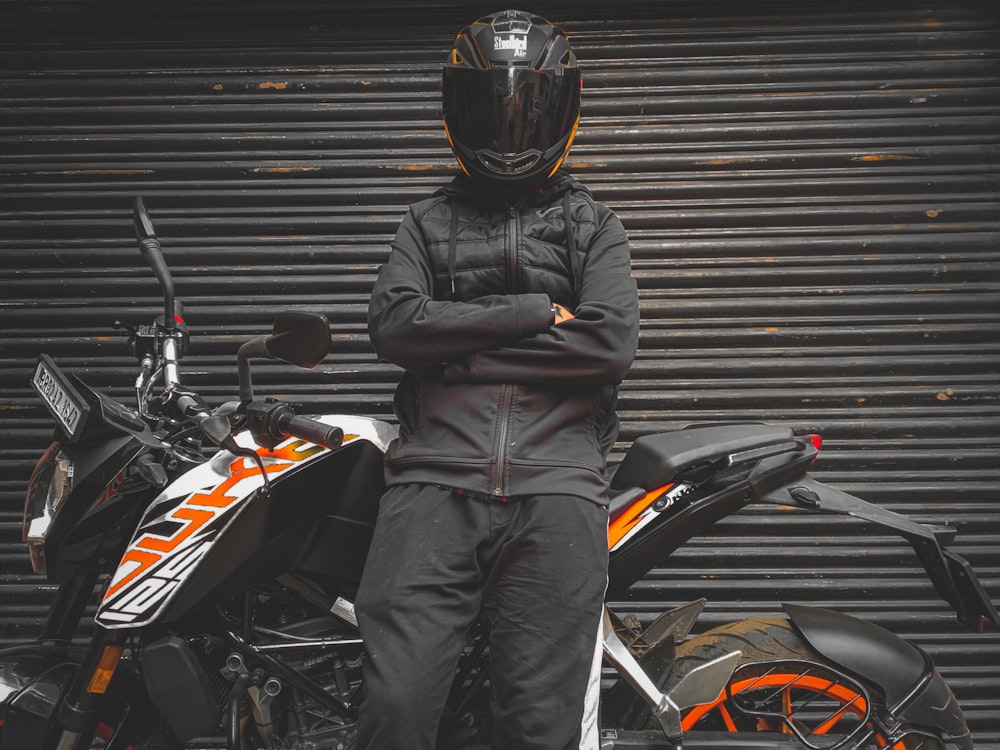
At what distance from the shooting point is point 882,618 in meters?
3.42

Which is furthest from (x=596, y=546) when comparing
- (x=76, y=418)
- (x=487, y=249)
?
(x=76, y=418)

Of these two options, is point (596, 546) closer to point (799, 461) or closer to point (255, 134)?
point (799, 461)

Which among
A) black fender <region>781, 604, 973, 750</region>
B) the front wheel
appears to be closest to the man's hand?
the front wheel

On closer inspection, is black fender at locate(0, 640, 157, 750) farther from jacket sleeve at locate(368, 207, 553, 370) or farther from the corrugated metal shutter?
the corrugated metal shutter

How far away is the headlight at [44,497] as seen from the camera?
81.2 inches

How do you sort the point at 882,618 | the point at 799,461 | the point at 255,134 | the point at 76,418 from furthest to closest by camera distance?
the point at 255,134, the point at 882,618, the point at 799,461, the point at 76,418

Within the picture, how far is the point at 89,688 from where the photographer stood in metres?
2.09

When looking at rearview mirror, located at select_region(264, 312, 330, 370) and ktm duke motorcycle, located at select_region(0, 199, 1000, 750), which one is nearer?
rearview mirror, located at select_region(264, 312, 330, 370)

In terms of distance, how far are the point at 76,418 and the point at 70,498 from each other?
0.25 m

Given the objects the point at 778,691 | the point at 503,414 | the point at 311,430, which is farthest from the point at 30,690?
the point at 778,691

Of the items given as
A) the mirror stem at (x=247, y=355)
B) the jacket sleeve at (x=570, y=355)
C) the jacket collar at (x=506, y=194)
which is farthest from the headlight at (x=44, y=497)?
the jacket collar at (x=506, y=194)

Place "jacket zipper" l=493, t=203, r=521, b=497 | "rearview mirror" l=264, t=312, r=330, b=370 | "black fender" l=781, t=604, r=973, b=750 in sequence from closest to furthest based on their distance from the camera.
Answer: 1. "rearview mirror" l=264, t=312, r=330, b=370
2. "jacket zipper" l=493, t=203, r=521, b=497
3. "black fender" l=781, t=604, r=973, b=750

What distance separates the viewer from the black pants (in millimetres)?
1843

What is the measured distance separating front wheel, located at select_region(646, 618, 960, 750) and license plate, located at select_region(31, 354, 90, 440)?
5.85 feet
